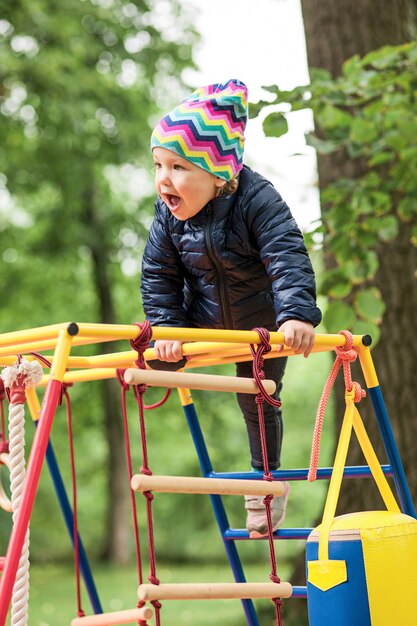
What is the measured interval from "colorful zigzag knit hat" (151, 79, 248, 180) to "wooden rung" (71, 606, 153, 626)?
1155 mm

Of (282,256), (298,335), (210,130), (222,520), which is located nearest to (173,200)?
(210,130)

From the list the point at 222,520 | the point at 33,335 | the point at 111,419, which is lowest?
the point at 111,419

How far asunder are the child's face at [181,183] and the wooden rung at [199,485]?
0.81 metres

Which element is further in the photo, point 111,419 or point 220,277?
point 111,419

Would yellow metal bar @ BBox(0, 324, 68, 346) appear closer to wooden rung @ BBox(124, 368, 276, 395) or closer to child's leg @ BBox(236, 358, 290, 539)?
wooden rung @ BBox(124, 368, 276, 395)

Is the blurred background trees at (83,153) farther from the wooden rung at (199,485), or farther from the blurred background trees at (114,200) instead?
the wooden rung at (199,485)

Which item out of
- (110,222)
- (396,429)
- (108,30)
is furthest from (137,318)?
(396,429)

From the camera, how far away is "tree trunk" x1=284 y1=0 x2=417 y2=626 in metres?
4.47

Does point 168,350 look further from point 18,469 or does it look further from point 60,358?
point 60,358

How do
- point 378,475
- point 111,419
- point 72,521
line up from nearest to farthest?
point 378,475
point 72,521
point 111,419

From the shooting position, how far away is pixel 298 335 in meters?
2.31

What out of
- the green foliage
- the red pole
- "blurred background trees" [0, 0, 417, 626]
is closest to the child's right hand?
the red pole

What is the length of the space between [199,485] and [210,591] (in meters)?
0.23

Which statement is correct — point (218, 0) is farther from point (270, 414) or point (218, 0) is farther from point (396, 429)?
point (270, 414)
